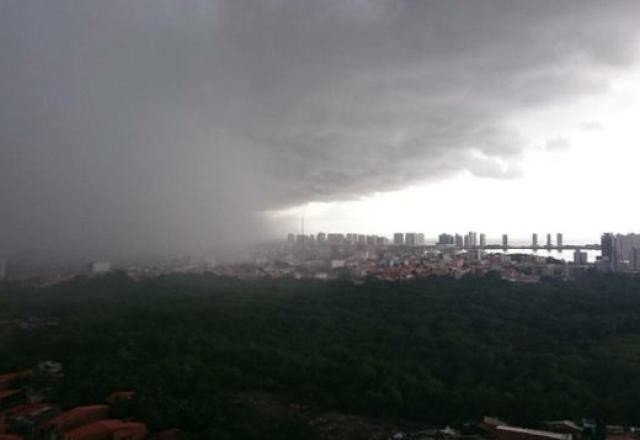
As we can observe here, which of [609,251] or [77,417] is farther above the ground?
[609,251]

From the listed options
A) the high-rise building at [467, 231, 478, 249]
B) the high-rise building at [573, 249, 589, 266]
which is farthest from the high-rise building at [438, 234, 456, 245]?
the high-rise building at [573, 249, 589, 266]

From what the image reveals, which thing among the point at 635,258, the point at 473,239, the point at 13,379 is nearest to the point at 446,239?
the point at 473,239

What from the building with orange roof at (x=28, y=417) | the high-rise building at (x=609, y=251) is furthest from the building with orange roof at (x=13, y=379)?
the high-rise building at (x=609, y=251)

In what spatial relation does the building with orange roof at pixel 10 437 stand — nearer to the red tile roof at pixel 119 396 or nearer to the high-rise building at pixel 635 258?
the red tile roof at pixel 119 396

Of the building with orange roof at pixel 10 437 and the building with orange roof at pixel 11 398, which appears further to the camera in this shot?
the building with orange roof at pixel 11 398

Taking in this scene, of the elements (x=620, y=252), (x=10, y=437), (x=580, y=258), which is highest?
(x=620, y=252)

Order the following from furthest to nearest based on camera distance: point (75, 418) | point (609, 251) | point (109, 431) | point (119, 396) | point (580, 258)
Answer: point (580, 258)
point (609, 251)
point (119, 396)
point (75, 418)
point (109, 431)

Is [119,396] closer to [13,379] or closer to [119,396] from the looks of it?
[119,396]
